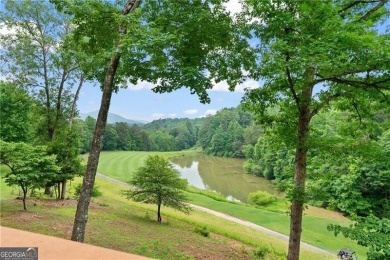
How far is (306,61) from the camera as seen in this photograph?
16.0 ft

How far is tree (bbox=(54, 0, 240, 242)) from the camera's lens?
5.92 metres

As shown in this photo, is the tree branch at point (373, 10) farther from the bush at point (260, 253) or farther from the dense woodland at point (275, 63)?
the bush at point (260, 253)

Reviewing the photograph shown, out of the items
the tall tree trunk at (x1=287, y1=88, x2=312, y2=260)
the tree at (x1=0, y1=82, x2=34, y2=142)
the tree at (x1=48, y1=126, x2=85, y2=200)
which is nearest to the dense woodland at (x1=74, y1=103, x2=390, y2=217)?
the tall tree trunk at (x1=287, y1=88, x2=312, y2=260)

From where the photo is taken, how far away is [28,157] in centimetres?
1119

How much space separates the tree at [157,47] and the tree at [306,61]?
0.73m

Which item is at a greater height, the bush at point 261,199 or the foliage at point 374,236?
the foliage at point 374,236

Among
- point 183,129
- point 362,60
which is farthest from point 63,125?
point 183,129

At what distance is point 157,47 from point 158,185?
10.2 m

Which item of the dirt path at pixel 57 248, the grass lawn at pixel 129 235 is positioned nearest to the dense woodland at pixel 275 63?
the grass lawn at pixel 129 235

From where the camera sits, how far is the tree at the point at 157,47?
19.4 ft

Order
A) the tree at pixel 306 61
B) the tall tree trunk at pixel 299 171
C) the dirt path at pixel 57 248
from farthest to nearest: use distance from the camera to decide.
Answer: the tall tree trunk at pixel 299 171, the tree at pixel 306 61, the dirt path at pixel 57 248


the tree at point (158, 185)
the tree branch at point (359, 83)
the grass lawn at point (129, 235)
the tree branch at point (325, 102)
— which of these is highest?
the tree branch at point (359, 83)

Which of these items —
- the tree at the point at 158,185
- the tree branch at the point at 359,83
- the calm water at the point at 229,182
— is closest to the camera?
the tree branch at the point at 359,83

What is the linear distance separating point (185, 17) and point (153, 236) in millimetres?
7804
